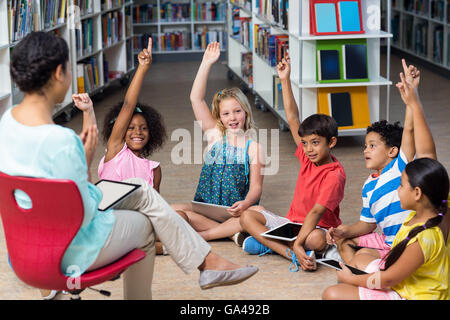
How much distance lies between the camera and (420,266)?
6.60ft

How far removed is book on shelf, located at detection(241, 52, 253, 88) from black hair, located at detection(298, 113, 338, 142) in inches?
140

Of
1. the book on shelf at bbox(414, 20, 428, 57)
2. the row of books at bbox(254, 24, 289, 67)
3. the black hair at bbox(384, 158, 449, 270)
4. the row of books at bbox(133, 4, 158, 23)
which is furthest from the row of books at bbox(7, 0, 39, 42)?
the book on shelf at bbox(414, 20, 428, 57)

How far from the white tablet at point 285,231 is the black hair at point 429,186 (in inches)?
28.5

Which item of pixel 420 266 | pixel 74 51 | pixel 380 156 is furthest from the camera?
pixel 74 51

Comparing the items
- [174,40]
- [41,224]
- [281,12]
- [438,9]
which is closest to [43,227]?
[41,224]

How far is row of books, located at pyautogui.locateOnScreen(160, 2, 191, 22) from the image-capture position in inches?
363

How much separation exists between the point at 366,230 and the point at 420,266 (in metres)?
0.74

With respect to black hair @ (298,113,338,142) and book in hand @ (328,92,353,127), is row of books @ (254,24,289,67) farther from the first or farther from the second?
black hair @ (298,113,338,142)

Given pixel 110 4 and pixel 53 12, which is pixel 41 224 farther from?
pixel 110 4

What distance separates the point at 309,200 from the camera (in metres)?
2.81

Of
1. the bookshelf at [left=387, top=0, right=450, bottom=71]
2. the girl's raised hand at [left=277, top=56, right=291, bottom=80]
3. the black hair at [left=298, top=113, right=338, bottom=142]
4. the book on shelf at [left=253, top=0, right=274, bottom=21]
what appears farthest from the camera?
the bookshelf at [left=387, top=0, right=450, bottom=71]

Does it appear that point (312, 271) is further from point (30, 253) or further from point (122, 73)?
point (122, 73)

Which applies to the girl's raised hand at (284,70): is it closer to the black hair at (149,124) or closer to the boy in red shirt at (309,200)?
the boy in red shirt at (309,200)
